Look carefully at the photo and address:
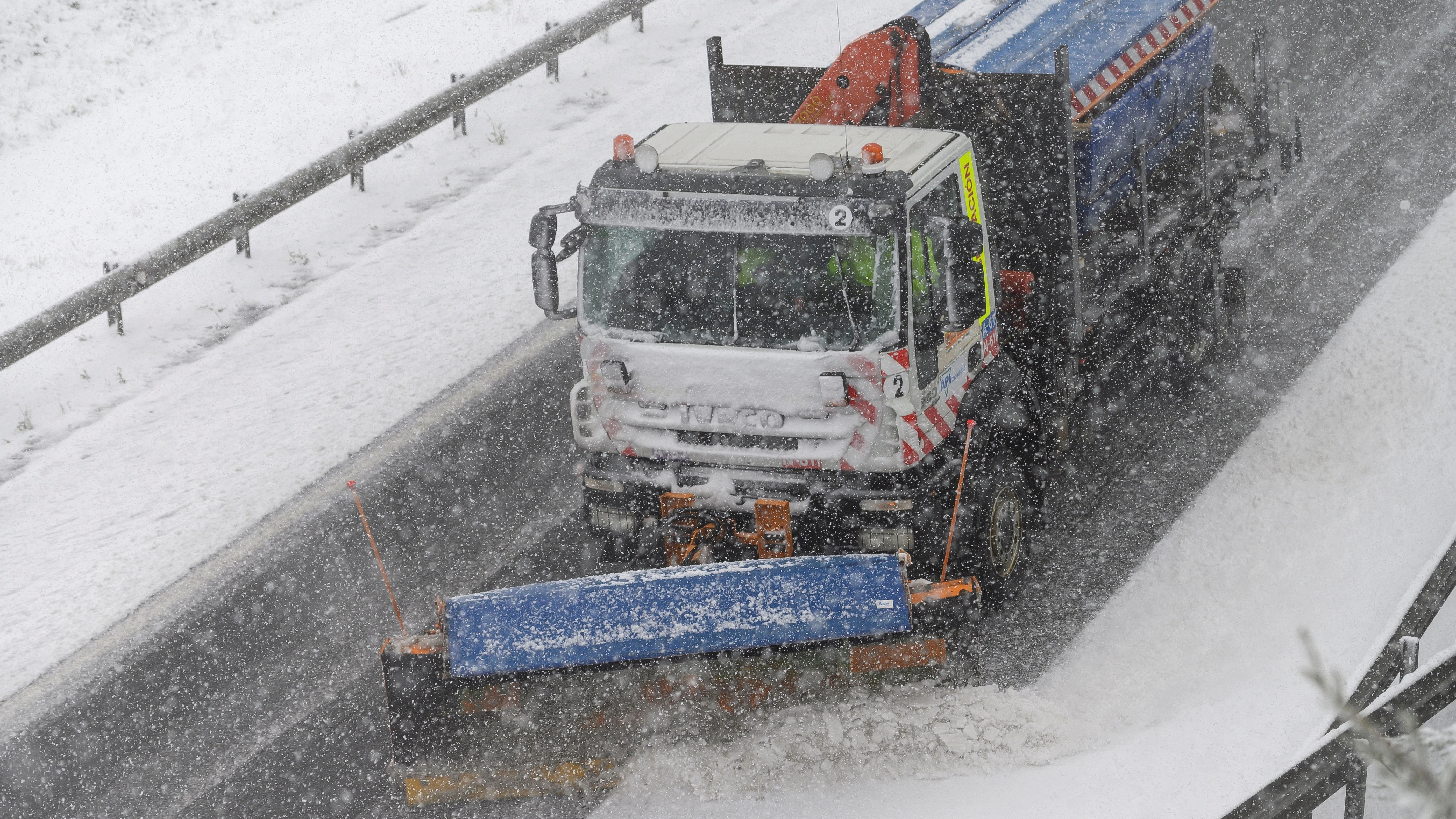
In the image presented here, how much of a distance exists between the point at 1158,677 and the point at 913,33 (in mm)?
3543

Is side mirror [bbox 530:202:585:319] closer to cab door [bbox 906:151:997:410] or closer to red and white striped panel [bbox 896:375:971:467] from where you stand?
cab door [bbox 906:151:997:410]

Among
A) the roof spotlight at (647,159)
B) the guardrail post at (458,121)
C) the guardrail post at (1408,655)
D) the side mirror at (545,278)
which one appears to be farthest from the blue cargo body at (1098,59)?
the guardrail post at (458,121)

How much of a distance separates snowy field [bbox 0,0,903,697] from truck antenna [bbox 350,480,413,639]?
81 centimetres

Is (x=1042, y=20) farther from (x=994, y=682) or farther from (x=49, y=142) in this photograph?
(x=49, y=142)

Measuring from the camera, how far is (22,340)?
10.1m

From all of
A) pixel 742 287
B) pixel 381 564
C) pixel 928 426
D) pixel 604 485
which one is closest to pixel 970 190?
pixel 928 426

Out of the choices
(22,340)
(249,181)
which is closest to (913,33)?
(22,340)

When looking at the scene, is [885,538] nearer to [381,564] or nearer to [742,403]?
[742,403]

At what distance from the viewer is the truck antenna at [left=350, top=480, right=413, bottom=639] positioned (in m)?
6.61

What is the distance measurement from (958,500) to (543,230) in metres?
2.36

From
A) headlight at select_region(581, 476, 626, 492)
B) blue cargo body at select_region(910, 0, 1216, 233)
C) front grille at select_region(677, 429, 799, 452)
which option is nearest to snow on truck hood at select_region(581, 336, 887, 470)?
front grille at select_region(677, 429, 799, 452)

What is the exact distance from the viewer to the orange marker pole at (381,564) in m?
6.61

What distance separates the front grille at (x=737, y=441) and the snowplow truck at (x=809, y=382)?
14mm

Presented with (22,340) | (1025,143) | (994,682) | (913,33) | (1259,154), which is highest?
(913,33)
